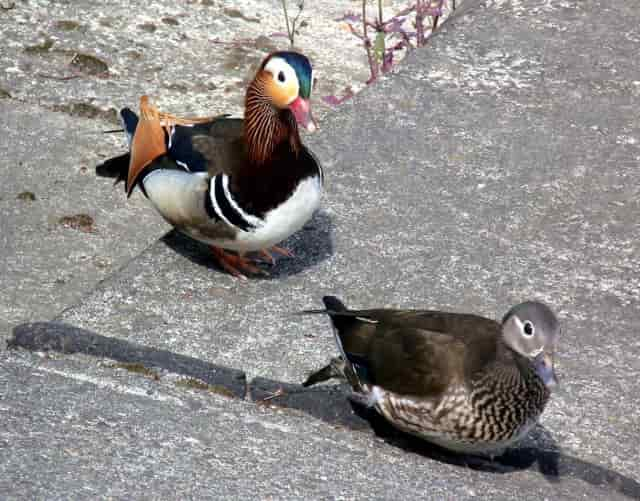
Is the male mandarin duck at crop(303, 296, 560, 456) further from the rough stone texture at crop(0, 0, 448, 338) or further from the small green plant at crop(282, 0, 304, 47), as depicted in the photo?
the small green plant at crop(282, 0, 304, 47)

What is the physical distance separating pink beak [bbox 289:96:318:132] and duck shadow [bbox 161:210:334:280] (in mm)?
398

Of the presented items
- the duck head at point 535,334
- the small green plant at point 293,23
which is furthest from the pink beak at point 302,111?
the small green plant at point 293,23

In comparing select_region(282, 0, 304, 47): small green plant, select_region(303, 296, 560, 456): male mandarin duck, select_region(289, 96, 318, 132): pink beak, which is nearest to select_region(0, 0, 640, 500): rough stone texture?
select_region(303, 296, 560, 456): male mandarin duck

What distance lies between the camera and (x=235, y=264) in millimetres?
4109

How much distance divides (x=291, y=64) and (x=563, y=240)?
1127 millimetres

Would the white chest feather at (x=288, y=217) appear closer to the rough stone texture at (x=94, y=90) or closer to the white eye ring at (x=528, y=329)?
the rough stone texture at (x=94, y=90)

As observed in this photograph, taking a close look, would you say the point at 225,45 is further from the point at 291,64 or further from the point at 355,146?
the point at 291,64

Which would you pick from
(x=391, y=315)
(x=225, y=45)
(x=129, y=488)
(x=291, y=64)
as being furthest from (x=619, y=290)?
(x=225, y=45)

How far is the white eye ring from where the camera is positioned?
121 inches

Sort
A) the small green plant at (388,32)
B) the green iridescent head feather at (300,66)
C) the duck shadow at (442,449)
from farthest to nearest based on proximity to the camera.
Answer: the small green plant at (388,32)
the green iridescent head feather at (300,66)
the duck shadow at (442,449)

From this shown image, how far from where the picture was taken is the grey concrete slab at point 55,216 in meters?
4.69

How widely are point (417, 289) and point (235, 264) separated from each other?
25.8 inches

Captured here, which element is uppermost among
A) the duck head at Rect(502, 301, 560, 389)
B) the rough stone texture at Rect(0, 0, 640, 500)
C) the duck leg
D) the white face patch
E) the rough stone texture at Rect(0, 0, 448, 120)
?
the white face patch

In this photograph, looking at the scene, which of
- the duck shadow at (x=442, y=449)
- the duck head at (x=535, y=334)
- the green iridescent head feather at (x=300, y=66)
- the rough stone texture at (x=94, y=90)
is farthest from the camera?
the rough stone texture at (x=94, y=90)
